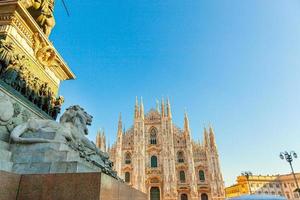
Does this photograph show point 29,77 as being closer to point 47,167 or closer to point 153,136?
point 47,167

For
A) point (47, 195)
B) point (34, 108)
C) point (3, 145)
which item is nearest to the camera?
point (47, 195)

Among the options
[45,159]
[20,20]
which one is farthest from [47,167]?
[20,20]

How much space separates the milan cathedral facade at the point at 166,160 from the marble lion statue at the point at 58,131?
29075 millimetres

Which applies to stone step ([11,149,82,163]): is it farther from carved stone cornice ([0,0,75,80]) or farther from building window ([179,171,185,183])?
building window ([179,171,185,183])

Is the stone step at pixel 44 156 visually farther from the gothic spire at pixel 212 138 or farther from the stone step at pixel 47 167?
the gothic spire at pixel 212 138

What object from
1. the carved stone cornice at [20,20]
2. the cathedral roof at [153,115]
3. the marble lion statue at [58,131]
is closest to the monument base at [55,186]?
the marble lion statue at [58,131]

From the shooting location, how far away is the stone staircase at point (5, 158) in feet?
9.85

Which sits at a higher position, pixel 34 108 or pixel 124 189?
pixel 34 108

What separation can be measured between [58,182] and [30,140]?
51.1 inches

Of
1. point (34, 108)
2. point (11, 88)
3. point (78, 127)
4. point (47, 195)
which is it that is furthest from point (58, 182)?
point (34, 108)

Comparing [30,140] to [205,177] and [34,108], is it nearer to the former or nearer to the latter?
[34,108]

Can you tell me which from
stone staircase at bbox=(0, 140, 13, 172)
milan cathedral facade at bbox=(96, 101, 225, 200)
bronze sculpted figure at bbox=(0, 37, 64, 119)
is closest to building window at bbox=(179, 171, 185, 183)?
milan cathedral facade at bbox=(96, 101, 225, 200)

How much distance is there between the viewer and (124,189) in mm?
3344

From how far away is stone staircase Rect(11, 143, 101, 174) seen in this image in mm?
3018
